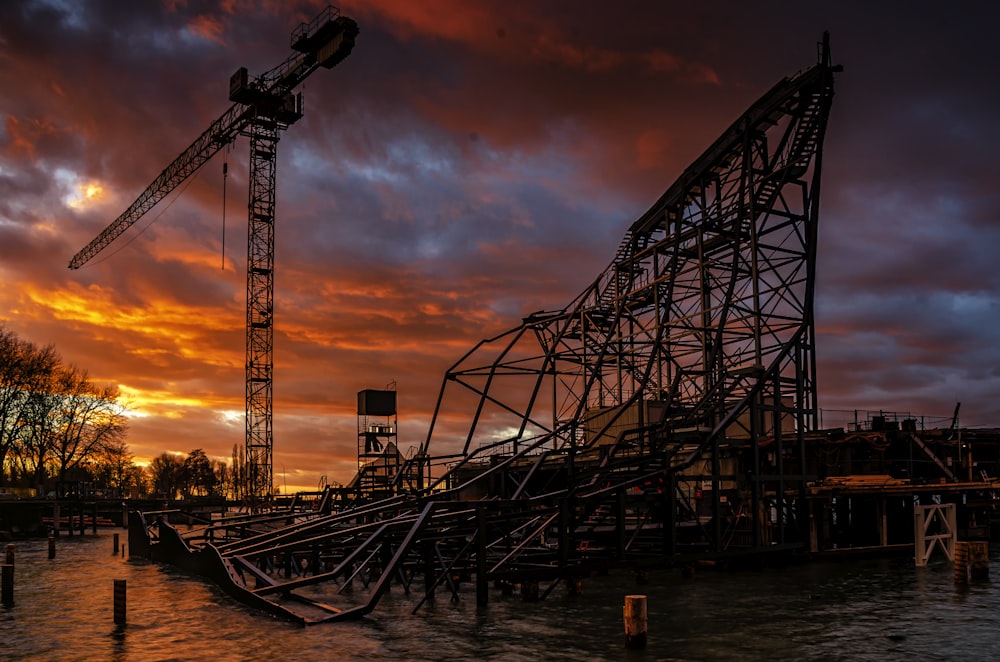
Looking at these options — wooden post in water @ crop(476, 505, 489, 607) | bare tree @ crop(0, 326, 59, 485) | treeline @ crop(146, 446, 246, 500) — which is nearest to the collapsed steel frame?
wooden post in water @ crop(476, 505, 489, 607)

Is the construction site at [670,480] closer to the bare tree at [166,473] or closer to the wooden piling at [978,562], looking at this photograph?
the wooden piling at [978,562]

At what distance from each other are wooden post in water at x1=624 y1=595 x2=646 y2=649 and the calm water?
27cm

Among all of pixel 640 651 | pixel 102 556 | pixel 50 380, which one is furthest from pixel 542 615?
pixel 50 380

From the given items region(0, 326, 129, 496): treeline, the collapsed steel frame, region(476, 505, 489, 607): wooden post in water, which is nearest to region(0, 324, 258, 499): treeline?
region(0, 326, 129, 496): treeline

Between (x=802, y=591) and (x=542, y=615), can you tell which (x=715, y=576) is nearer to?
(x=802, y=591)

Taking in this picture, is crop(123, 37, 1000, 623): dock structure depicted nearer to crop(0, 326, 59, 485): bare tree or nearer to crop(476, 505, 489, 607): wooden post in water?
crop(476, 505, 489, 607): wooden post in water

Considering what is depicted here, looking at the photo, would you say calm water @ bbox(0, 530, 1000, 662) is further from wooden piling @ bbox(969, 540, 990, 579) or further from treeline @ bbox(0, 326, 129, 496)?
treeline @ bbox(0, 326, 129, 496)

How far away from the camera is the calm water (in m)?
18.2

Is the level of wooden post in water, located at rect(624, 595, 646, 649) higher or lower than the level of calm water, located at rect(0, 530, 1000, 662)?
higher

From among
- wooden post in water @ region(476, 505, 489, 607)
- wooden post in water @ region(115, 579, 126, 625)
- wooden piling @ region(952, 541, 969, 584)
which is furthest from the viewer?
wooden piling @ region(952, 541, 969, 584)

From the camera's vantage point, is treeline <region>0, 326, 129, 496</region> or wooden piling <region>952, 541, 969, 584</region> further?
treeline <region>0, 326, 129, 496</region>

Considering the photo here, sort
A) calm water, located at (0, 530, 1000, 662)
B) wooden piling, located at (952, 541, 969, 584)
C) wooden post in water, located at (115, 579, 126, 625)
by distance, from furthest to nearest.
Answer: wooden piling, located at (952, 541, 969, 584), wooden post in water, located at (115, 579, 126, 625), calm water, located at (0, 530, 1000, 662)

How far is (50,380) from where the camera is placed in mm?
85438

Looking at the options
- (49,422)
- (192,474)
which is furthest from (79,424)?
(192,474)
